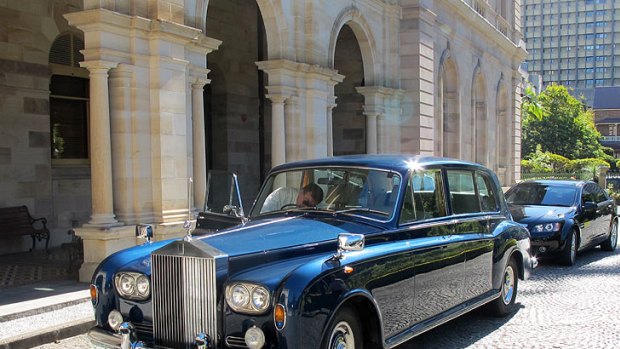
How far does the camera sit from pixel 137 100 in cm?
864

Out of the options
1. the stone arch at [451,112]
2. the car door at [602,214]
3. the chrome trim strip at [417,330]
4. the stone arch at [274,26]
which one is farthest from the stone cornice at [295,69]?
the stone arch at [451,112]

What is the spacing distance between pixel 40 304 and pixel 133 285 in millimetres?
3171

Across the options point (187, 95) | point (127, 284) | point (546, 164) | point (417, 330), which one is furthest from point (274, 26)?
point (546, 164)

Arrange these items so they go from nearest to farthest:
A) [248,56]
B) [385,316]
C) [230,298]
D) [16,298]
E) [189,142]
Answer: [230,298] → [385,316] → [16,298] → [189,142] → [248,56]

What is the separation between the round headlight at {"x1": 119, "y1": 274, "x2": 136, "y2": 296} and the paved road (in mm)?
1840

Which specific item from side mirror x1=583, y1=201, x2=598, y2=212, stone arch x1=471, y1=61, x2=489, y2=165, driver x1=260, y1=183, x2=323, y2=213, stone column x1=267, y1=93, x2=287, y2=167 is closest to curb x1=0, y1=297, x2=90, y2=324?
driver x1=260, y1=183, x2=323, y2=213

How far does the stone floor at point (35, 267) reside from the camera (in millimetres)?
8383

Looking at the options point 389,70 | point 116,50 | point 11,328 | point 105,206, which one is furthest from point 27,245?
point 389,70

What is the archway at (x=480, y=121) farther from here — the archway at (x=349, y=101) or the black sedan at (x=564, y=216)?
the black sedan at (x=564, y=216)

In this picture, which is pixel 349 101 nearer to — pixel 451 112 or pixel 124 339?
pixel 451 112

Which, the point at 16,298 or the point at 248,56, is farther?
the point at 248,56

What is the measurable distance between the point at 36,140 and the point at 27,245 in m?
2.04

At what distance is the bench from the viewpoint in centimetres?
1040

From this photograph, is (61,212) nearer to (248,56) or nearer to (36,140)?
(36,140)
